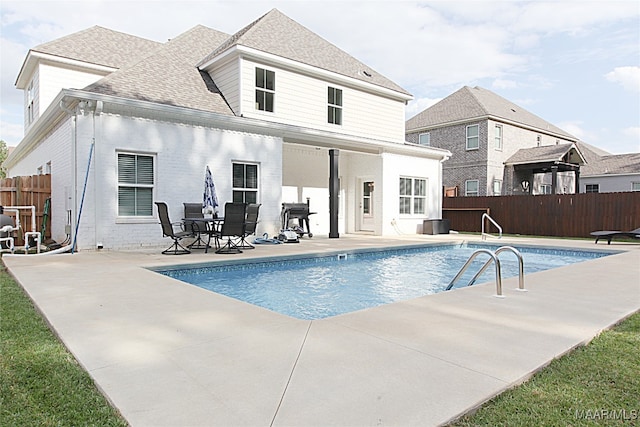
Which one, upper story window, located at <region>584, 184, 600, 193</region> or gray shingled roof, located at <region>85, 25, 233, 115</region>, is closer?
gray shingled roof, located at <region>85, 25, 233, 115</region>

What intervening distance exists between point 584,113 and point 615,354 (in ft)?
91.7

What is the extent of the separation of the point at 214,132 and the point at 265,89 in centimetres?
261

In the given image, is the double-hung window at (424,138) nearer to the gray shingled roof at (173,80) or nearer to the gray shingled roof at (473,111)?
the gray shingled roof at (473,111)

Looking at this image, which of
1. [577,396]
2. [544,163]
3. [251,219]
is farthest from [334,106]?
[544,163]

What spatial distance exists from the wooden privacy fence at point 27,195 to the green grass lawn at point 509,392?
875cm

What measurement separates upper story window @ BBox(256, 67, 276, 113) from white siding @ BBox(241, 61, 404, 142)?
0.12 metres

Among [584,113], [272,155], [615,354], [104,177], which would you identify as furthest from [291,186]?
[584,113]

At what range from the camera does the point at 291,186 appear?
14.9 m

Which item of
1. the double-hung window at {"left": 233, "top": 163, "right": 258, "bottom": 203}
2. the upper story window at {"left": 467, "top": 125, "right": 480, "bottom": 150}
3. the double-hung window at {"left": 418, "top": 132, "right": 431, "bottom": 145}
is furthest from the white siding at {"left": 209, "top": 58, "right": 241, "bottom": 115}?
the double-hung window at {"left": 418, "top": 132, "right": 431, "bottom": 145}

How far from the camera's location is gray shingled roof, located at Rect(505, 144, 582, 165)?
71.0 feet

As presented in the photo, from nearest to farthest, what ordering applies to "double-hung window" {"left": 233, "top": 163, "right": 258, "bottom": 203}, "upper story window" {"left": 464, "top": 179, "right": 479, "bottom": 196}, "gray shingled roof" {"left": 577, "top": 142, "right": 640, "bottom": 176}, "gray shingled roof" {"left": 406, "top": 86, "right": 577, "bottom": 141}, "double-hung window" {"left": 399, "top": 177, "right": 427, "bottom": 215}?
"double-hung window" {"left": 233, "top": 163, "right": 258, "bottom": 203}, "double-hung window" {"left": 399, "top": 177, "right": 427, "bottom": 215}, "upper story window" {"left": 464, "top": 179, "right": 479, "bottom": 196}, "gray shingled roof" {"left": 406, "top": 86, "right": 577, "bottom": 141}, "gray shingled roof" {"left": 577, "top": 142, "right": 640, "bottom": 176}

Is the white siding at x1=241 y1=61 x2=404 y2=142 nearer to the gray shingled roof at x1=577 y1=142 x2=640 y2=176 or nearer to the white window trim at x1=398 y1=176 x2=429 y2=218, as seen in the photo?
the white window trim at x1=398 y1=176 x2=429 y2=218

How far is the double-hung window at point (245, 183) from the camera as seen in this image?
11484 millimetres

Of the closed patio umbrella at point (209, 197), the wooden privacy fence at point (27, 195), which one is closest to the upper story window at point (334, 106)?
the closed patio umbrella at point (209, 197)
